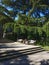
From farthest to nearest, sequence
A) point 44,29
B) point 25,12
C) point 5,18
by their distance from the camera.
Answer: point 25,12
point 5,18
point 44,29

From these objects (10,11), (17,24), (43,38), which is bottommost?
(43,38)

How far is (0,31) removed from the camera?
76.0 feet

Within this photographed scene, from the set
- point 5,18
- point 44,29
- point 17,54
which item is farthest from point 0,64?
point 5,18

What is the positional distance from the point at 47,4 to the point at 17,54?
35.8ft

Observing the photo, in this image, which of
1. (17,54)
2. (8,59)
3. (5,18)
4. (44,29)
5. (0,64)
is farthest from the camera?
(5,18)

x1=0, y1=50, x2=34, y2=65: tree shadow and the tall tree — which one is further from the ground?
the tall tree

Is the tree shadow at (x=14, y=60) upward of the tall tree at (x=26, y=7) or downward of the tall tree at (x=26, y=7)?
downward

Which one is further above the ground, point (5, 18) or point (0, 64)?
point (5, 18)

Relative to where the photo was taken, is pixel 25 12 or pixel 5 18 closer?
pixel 5 18

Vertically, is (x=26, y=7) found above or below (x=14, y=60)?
above

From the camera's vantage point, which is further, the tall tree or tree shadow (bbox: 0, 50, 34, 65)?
the tall tree

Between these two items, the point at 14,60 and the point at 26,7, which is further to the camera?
the point at 26,7

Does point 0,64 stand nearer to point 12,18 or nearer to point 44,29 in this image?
point 44,29

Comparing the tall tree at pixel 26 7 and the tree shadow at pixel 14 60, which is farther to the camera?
the tall tree at pixel 26 7
